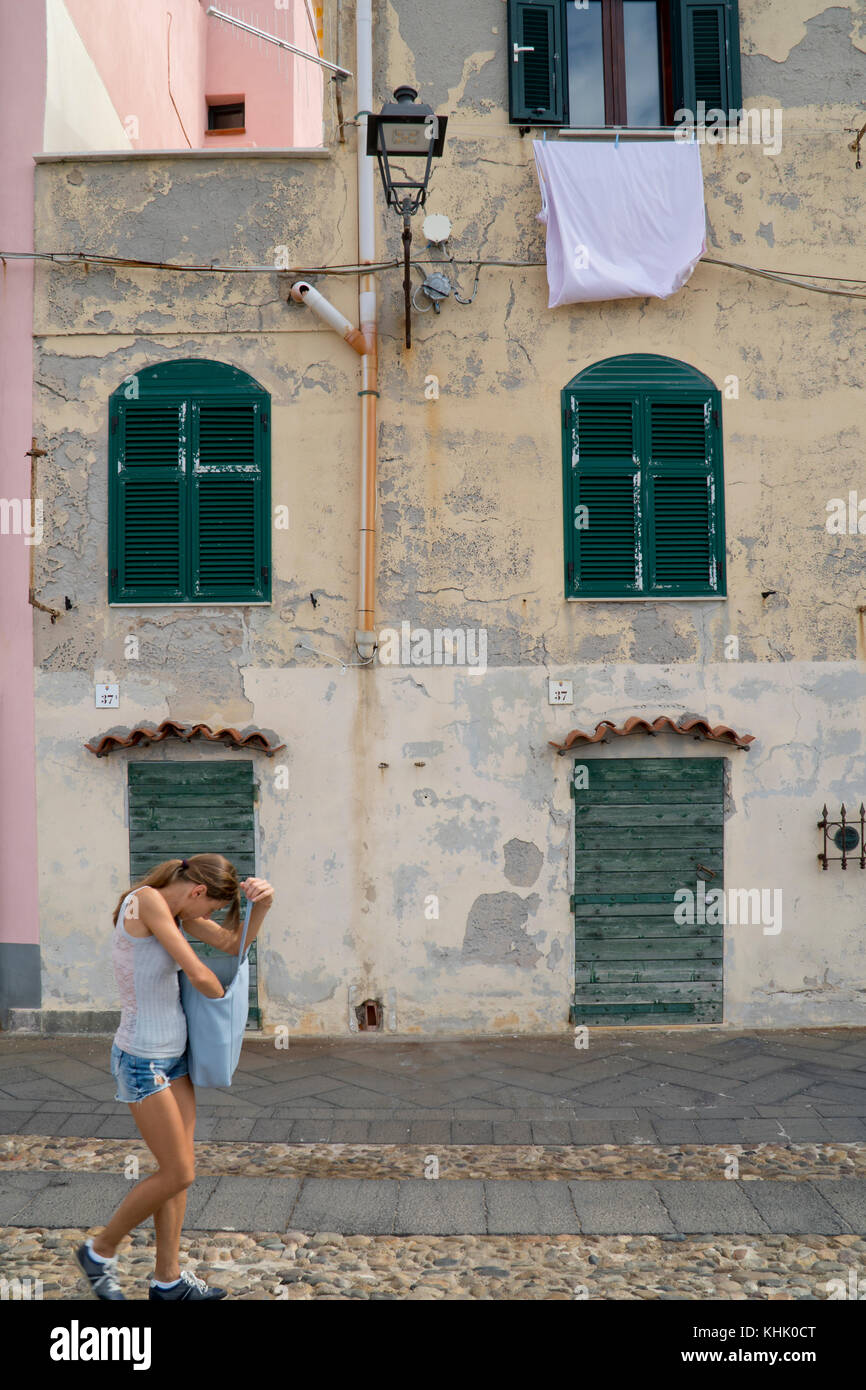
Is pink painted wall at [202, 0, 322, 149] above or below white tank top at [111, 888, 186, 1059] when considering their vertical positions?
above

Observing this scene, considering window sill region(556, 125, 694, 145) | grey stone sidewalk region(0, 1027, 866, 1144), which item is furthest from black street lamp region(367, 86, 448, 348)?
grey stone sidewalk region(0, 1027, 866, 1144)

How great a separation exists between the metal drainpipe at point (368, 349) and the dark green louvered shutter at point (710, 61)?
8.04ft

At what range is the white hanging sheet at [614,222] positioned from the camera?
28.8 feet

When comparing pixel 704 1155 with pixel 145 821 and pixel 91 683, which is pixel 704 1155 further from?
pixel 91 683

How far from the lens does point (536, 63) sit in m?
9.01

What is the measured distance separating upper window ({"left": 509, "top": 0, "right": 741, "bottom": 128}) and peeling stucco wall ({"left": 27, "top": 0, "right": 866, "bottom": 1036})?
20 cm

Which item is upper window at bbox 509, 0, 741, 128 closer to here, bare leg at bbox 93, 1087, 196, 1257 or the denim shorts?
the denim shorts

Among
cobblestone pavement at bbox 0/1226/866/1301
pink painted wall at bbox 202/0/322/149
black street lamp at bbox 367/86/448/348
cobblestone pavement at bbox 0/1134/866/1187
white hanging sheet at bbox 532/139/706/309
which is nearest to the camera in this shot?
cobblestone pavement at bbox 0/1226/866/1301

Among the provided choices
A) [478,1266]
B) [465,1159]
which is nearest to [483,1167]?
[465,1159]

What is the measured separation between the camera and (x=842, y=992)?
351 inches

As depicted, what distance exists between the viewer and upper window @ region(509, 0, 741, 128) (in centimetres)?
900

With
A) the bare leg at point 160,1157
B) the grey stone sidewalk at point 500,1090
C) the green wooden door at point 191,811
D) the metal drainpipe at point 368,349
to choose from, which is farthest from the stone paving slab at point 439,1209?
the metal drainpipe at point 368,349

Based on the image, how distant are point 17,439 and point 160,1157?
6.42m

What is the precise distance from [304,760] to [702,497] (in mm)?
3690
